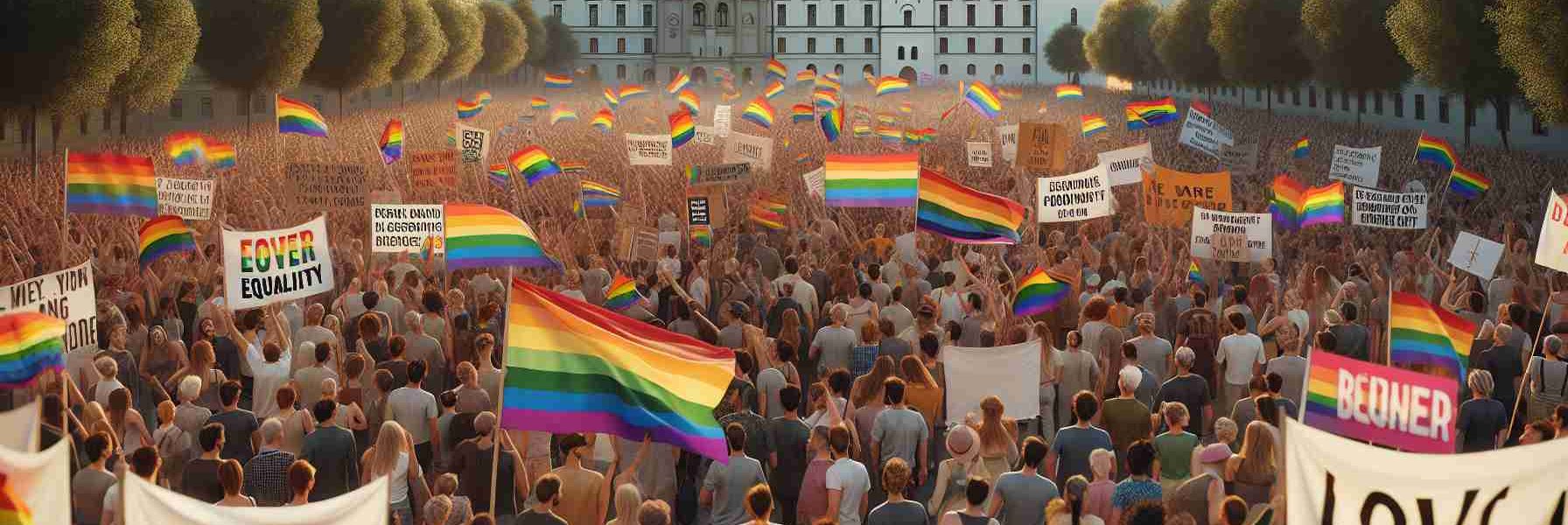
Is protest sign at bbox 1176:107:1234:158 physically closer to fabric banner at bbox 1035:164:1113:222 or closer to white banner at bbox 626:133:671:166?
white banner at bbox 626:133:671:166

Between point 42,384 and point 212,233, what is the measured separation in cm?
847

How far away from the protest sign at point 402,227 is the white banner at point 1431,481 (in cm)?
981

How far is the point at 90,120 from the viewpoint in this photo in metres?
43.3

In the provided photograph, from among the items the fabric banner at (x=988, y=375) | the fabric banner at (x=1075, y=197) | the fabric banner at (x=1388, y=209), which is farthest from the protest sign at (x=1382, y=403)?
the fabric banner at (x=1388, y=209)

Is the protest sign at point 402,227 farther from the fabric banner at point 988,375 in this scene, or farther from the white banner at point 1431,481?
the white banner at point 1431,481

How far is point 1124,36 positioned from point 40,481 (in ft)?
294

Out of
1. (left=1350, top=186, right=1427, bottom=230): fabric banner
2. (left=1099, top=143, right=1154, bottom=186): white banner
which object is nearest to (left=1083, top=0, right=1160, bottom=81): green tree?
(left=1099, top=143, right=1154, bottom=186): white banner

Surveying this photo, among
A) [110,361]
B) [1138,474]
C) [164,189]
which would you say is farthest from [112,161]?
[1138,474]

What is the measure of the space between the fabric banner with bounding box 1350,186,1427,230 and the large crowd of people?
0.31 meters

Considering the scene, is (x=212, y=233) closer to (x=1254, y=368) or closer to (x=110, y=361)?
(x=110, y=361)

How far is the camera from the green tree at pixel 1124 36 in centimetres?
8975

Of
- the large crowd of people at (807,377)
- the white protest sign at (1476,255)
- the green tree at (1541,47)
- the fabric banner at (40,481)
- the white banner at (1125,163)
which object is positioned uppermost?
the green tree at (1541,47)

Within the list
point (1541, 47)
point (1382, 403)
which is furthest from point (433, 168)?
point (1541, 47)

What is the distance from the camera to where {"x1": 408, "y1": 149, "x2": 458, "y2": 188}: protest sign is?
67.6ft
